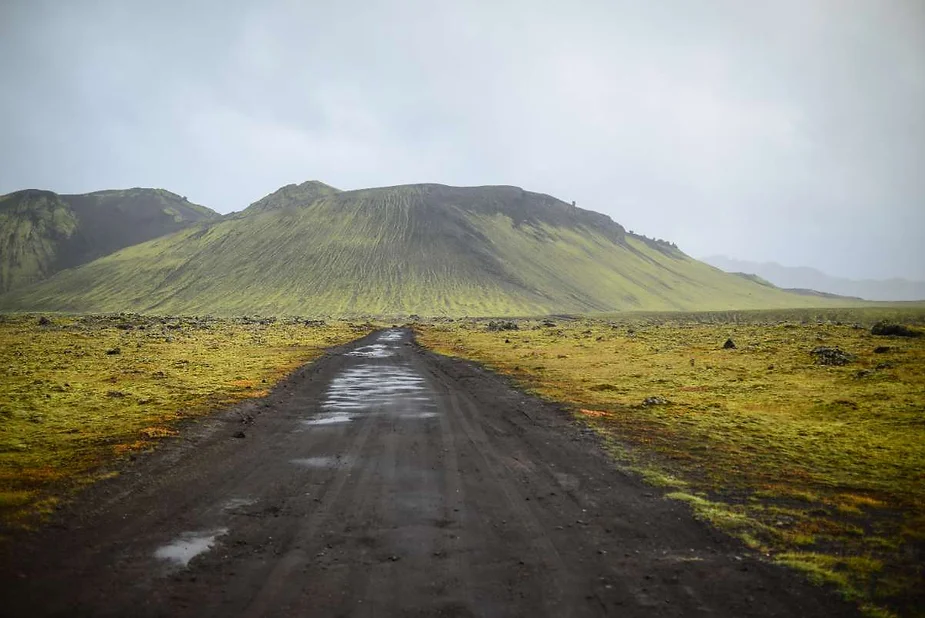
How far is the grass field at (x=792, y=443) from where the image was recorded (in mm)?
8148

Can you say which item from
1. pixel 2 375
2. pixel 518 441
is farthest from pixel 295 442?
pixel 2 375

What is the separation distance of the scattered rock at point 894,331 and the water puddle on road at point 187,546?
4957cm

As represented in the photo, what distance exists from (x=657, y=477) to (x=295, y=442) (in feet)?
32.4

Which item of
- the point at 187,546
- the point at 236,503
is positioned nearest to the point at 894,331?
the point at 236,503

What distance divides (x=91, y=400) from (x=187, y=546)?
53.6 feet

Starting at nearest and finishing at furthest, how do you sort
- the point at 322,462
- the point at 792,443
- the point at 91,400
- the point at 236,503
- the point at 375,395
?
the point at 236,503 → the point at 322,462 → the point at 792,443 → the point at 91,400 → the point at 375,395

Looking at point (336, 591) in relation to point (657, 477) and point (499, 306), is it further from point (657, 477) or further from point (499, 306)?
point (499, 306)

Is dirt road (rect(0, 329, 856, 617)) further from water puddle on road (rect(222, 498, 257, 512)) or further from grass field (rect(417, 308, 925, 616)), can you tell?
grass field (rect(417, 308, 925, 616))

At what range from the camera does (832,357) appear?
101 ft

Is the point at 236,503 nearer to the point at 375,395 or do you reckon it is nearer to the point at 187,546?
the point at 187,546

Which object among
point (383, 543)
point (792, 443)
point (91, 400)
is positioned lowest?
point (91, 400)

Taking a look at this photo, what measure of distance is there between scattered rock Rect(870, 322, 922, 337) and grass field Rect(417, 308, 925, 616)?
4357 mm

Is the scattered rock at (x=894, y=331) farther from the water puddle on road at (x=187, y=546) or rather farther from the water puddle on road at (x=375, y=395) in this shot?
the water puddle on road at (x=187, y=546)

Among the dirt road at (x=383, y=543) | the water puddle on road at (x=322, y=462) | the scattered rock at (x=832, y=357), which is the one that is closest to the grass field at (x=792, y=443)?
the scattered rock at (x=832, y=357)
